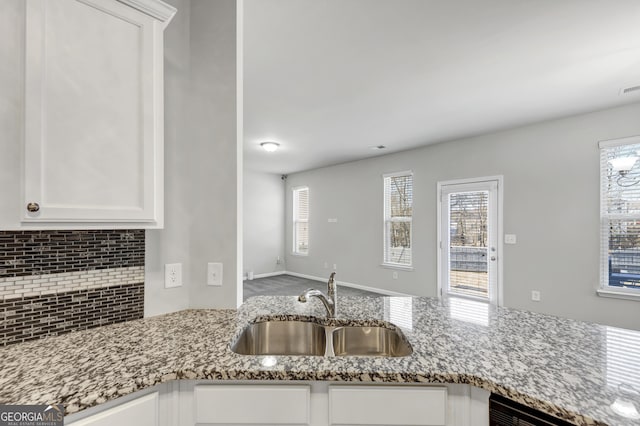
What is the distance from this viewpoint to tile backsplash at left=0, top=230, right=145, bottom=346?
1.06m

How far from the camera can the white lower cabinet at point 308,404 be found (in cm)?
88

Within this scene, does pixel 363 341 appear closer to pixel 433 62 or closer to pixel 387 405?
pixel 387 405

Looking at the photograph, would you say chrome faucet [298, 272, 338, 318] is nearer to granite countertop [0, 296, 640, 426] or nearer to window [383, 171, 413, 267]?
granite countertop [0, 296, 640, 426]

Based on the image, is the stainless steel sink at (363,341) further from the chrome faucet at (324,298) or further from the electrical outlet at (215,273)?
the electrical outlet at (215,273)

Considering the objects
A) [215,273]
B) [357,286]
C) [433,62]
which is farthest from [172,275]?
[357,286]

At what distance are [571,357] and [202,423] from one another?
4.13 ft

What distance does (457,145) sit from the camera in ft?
14.4

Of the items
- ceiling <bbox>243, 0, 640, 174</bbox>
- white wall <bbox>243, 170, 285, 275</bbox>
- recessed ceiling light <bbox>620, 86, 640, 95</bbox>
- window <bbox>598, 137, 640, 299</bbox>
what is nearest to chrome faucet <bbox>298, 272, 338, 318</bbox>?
ceiling <bbox>243, 0, 640, 174</bbox>

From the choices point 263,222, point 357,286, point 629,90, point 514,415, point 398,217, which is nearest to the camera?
point 514,415

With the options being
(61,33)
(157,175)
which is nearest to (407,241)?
(157,175)

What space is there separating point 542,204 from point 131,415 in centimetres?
442

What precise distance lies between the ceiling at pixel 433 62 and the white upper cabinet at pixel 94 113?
93 cm

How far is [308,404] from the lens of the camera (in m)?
0.90

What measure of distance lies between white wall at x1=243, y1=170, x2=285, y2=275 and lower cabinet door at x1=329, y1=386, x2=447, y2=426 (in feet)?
19.7
